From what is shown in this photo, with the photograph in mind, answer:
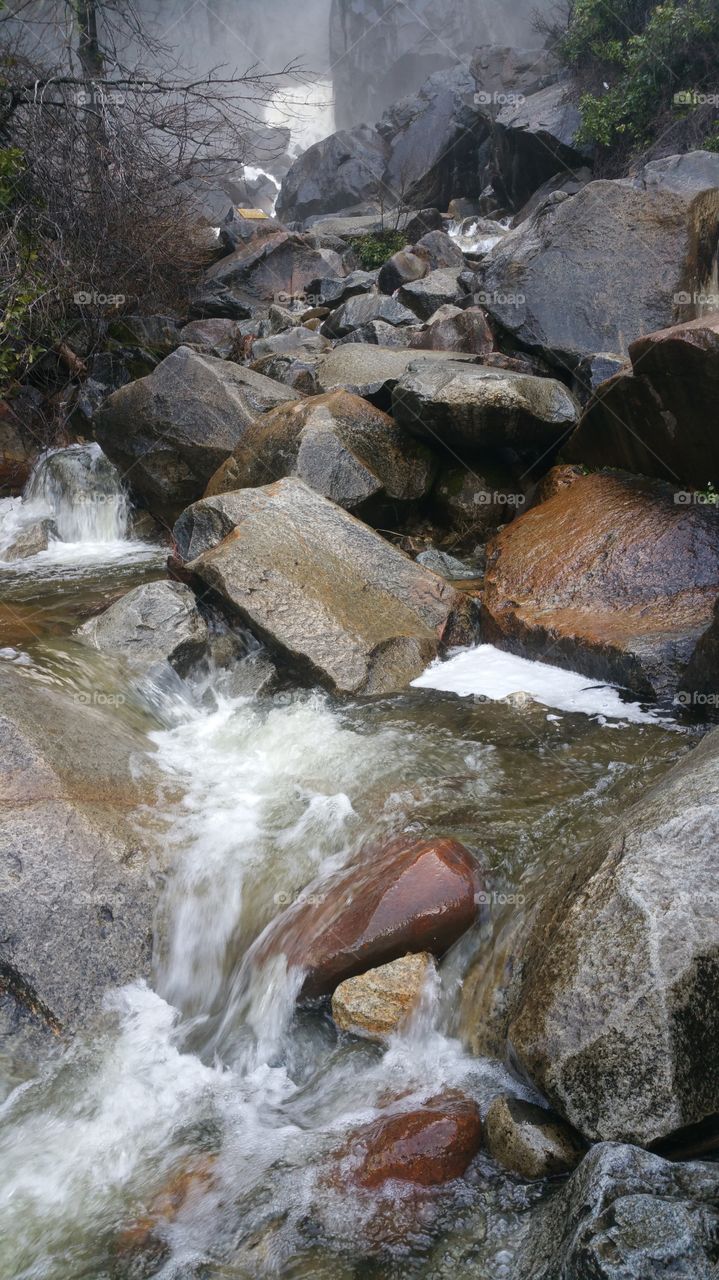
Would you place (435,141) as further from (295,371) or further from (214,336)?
(295,371)

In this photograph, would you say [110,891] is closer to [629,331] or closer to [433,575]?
[433,575]

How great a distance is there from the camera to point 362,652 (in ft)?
18.0

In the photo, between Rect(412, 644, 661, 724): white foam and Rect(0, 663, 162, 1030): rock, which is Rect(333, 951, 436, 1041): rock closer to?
Rect(0, 663, 162, 1030): rock

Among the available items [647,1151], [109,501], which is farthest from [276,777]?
[109,501]

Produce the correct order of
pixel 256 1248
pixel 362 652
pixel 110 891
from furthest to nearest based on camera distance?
pixel 362 652 → pixel 110 891 → pixel 256 1248

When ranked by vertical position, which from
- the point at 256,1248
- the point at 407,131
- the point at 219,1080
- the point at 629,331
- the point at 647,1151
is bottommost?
the point at 219,1080

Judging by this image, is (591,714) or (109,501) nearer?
(591,714)

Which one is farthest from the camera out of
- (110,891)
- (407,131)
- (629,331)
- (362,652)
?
(407,131)

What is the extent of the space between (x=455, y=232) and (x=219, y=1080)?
2150 centimetres

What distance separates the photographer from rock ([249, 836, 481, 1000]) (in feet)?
10.8

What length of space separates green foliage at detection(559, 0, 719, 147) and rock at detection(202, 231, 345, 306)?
23.1 feet

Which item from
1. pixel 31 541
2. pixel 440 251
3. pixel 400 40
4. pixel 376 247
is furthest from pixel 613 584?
pixel 400 40

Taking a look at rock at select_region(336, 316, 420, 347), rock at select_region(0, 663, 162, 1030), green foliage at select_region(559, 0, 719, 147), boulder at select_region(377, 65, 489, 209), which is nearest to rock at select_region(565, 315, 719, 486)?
rock at select_region(0, 663, 162, 1030)

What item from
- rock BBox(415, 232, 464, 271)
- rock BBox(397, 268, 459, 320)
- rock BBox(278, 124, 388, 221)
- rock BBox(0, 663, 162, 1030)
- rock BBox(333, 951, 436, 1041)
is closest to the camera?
rock BBox(333, 951, 436, 1041)
